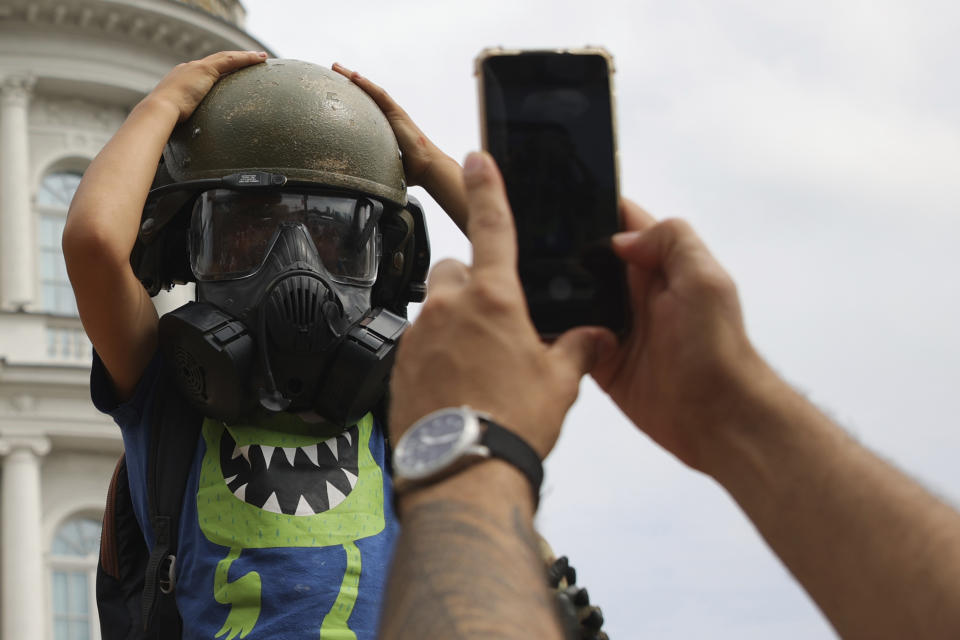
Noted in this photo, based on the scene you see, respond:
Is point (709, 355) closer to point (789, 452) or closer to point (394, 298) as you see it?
point (789, 452)

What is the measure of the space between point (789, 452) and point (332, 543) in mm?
1727

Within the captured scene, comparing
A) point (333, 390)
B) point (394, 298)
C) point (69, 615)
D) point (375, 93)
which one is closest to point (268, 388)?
point (333, 390)

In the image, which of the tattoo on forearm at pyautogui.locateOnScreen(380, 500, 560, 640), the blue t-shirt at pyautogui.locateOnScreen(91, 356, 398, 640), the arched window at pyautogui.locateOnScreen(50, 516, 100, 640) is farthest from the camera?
the arched window at pyautogui.locateOnScreen(50, 516, 100, 640)

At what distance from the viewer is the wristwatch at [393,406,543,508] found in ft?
4.75

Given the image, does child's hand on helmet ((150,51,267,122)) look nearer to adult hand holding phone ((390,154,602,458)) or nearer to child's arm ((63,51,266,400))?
child's arm ((63,51,266,400))

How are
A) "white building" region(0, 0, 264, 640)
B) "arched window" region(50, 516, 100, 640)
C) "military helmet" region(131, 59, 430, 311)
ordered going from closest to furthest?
"military helmet" region(131, 59, 430, 311) → "arched window" region(50, 516, 100, 640) → "white building" region(0, 0, 264, 640)

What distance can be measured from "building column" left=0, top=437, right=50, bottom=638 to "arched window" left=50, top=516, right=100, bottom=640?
173mm

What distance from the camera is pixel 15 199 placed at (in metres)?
21.5

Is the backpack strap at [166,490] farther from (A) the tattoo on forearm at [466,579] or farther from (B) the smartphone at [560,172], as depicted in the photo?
(A) the tattoo on forearm at [466,579]

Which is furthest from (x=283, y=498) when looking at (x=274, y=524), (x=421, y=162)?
(x=421, y=162)

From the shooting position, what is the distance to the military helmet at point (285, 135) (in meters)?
3.45

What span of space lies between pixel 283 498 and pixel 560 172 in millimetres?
1674

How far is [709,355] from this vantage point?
164 centimetres

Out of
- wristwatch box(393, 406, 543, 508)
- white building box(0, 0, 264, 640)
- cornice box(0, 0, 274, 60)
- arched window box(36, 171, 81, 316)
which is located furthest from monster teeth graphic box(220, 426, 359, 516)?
cornice box(0, 0, 274, 60)
